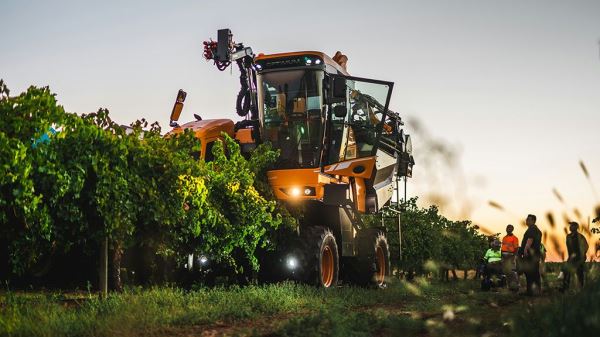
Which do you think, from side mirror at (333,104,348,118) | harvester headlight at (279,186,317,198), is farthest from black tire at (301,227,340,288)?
side mirror at (333,104,348,118)

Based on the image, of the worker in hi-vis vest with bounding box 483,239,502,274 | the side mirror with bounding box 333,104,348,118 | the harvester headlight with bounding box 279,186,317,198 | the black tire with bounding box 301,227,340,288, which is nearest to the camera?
the black tire with bounding box 301,227,340,288

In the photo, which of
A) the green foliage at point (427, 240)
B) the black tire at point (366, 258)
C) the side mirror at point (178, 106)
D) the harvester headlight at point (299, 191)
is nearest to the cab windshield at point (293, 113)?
the harvester headlight at point (299, 191)

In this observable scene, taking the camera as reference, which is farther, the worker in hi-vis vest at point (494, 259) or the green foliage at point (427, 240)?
the green foliage at point (427, 240)

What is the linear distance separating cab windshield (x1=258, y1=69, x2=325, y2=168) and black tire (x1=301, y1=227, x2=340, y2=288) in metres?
1.60

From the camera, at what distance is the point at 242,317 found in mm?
10484

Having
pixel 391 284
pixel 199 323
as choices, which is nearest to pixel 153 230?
pixel 199 323

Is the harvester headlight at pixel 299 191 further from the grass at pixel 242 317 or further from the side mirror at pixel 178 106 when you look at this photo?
the side mirror at pixel 178 106

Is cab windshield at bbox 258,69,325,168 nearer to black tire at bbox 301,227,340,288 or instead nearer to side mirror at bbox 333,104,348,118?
side mirror at bbox 333,104,348,118

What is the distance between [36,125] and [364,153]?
8.73 metres

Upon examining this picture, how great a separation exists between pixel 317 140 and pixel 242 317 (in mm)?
6376

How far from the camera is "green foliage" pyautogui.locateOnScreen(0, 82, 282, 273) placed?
10.4 metres

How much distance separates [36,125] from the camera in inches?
412

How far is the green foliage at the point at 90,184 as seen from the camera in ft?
34.1

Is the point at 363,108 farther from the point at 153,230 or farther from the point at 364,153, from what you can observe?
the point at 153,230
